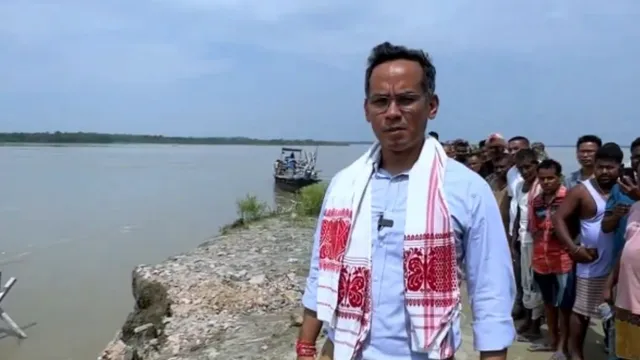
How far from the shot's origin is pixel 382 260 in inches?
68.0

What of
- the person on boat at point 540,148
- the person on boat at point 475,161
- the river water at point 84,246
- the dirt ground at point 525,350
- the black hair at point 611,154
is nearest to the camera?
the black hair at point 611,154

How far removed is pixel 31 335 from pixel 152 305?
4.43 meters

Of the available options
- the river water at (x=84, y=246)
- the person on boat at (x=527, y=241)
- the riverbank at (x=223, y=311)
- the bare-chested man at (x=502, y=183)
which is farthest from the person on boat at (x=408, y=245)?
the river water at (x=84, y=246)

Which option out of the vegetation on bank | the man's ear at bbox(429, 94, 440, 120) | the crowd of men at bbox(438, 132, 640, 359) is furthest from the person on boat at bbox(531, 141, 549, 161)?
the vegetation on bank

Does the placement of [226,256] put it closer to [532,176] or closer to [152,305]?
[152,305]

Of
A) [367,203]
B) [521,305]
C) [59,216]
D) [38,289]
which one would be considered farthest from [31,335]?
[59,216]

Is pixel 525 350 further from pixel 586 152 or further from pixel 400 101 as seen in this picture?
pixel 400 101

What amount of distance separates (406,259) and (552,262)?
301cm

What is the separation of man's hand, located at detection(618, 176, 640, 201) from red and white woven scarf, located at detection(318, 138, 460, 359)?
2.19 metres

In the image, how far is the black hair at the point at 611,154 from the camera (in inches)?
146

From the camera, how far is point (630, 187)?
349 cm

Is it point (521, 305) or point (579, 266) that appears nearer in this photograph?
point (579, 266)

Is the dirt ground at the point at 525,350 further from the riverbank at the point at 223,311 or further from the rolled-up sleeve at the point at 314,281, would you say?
the rolled-up sleeve at the point at 314,281

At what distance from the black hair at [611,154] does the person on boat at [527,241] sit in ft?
2.91
